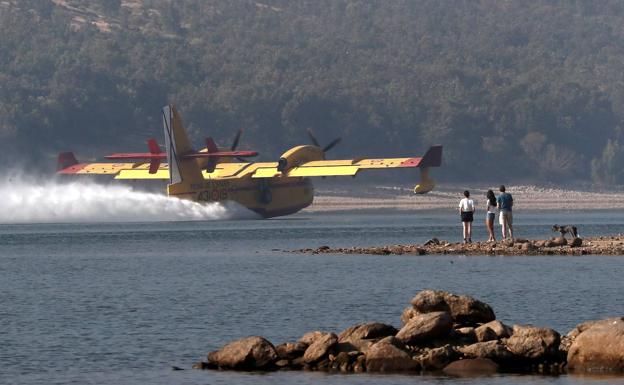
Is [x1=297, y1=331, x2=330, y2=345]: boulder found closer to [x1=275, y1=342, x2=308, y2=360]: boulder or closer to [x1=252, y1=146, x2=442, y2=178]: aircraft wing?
[x1=275, y1=342, x2=308, y2=360]: boulder

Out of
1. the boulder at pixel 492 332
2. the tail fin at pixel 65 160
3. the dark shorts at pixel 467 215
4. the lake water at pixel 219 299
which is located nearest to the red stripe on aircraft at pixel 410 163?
the tail fin at pixel 65 160

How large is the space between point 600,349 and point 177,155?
6195cm

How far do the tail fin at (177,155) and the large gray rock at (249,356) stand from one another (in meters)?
59.0

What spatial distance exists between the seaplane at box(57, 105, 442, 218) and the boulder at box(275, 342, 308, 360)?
191 ft

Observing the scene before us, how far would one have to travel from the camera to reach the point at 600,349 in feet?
86.0

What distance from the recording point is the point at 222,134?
158 meters

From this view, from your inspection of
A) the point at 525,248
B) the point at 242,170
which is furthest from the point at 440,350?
the point at 242,170

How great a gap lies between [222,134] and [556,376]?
436ft

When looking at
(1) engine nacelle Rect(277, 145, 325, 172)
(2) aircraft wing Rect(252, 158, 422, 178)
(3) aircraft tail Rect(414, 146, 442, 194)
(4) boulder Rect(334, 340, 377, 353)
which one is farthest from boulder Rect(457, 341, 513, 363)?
(1) engine nacelle Rect(277, 145, 325, 172)

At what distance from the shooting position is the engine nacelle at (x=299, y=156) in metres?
93.3

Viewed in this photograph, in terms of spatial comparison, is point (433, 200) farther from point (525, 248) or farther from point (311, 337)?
point (311, 337)

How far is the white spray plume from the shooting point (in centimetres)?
9244

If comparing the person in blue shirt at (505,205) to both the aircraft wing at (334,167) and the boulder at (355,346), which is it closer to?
the boulder at (355,346)

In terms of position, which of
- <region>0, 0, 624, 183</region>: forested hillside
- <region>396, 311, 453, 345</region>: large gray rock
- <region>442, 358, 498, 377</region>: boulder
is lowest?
<region>442, 358, 498, 377</region>: boulder
